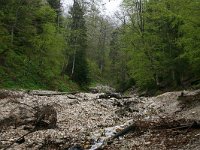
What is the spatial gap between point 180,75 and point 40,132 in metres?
25.3

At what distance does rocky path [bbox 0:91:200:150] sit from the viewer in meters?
15.7

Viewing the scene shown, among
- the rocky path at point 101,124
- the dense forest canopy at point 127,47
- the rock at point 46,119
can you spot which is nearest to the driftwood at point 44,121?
the rock at point 46,119

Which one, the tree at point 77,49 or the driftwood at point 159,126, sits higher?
the tree at point 77,49

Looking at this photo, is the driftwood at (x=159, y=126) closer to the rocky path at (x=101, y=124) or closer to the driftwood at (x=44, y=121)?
the rocky path at (x=101, y=124)

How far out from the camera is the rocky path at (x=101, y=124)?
15.7 m

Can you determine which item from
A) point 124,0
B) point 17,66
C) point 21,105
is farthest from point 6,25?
point 21,105

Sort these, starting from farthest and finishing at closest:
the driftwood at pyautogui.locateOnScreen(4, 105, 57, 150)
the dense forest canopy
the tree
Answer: the tree, the dense forest canopy, the driftwood at pyautogui.locateOnScreen(4, 105, 57, 150)

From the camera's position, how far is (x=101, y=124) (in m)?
21.1

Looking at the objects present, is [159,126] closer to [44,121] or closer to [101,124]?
[101,124]

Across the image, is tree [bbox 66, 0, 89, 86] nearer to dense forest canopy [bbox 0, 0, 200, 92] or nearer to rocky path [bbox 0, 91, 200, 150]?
dense forest canopy [bbox 0, 0, 200, 92]

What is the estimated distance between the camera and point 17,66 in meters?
47.1

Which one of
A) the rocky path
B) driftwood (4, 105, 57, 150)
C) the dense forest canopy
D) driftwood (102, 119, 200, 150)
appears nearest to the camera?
the rocky path

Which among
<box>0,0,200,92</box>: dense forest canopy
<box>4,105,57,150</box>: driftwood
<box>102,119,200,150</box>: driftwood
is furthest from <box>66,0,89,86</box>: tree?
<box>102,119,200,150</box>: driftwood

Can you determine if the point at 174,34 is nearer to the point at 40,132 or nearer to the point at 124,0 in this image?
the point at 124,0
